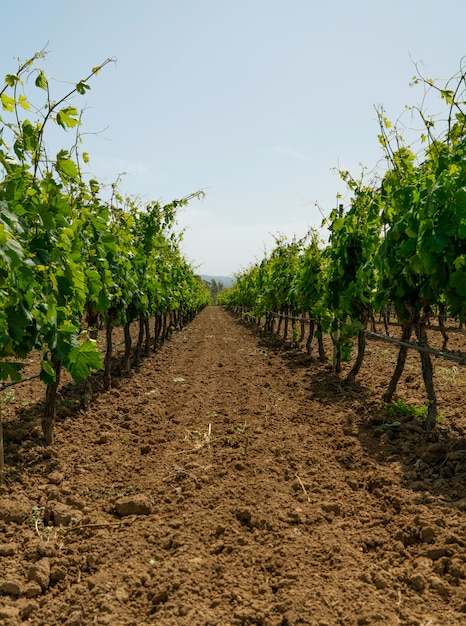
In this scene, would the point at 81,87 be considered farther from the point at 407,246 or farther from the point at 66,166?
the point at 407,246

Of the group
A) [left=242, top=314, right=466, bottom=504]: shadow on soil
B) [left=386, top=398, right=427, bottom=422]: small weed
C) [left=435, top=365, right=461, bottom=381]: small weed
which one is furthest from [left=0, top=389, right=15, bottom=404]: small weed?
[left=435, top=365, right=461, bottom=381]: small weed

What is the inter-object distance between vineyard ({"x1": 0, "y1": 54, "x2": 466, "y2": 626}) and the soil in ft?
0.05

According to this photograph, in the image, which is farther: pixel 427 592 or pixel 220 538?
pixel 220 538

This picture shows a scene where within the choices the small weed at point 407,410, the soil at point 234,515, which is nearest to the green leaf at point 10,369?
the soil at point 234,515

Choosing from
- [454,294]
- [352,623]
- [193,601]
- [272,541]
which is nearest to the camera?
[352,623]

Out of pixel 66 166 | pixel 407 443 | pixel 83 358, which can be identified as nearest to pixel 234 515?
pixel 83 358

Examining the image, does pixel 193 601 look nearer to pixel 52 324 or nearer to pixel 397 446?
pixel 52 324

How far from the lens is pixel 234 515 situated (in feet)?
10.9

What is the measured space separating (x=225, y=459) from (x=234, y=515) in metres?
1.12

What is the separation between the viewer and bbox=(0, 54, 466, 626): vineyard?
2.53m

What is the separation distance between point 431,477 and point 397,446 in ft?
2.34

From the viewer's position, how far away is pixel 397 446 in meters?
4.55

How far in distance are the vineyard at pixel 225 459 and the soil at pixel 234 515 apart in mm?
14

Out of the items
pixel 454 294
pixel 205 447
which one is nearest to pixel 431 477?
pixel 454 294
